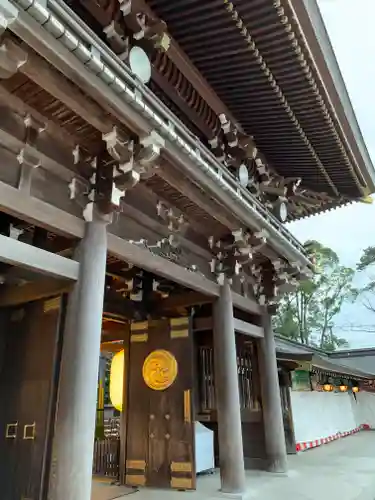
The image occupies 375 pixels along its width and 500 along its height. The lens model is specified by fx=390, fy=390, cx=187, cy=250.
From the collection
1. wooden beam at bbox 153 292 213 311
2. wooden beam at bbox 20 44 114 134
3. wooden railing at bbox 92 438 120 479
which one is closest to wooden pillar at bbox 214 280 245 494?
wooden beam at bbox 153 292 213 311

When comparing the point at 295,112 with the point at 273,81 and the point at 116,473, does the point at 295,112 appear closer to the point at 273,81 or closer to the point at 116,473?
the point at 273,81

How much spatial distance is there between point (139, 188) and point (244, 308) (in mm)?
3193

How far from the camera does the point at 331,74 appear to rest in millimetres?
5074

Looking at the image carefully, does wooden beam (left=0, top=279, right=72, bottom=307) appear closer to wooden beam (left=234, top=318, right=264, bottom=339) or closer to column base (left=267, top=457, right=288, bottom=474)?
wooden beam (left=234, top=318, right=264, bottom=339)

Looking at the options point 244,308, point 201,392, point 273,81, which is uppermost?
point 273,81

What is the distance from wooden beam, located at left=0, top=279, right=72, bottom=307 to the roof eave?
3.70 m

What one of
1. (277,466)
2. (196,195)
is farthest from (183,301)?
(277,466)

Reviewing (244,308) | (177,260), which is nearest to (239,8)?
(177,260)

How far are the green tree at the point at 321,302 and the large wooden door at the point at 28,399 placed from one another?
2816 cm

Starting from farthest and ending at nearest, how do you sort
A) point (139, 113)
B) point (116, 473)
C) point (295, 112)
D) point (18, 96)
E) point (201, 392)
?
point (201, 392) < point (116, 473) < point (295, 112) < point (139, 113) < point (18, 96)

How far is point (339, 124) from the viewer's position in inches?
233

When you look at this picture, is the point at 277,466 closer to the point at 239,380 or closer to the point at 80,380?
the point at 239,380

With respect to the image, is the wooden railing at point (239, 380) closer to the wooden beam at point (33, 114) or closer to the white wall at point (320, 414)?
the white wall at point (320, 414)

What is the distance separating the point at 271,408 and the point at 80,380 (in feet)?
15.0
